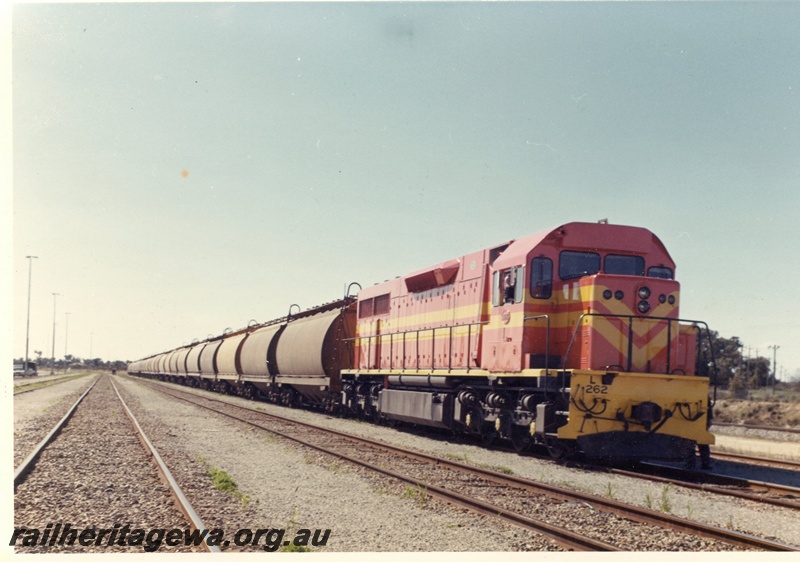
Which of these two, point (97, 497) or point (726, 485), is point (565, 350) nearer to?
point (726, 485)

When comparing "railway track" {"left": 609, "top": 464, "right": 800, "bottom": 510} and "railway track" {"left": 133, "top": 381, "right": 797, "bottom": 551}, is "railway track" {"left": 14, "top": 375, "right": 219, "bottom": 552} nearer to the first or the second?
"railway track" {"left": 133, "top": 381, "right": 797, "bottom": 551}

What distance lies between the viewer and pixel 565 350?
40.5 feet

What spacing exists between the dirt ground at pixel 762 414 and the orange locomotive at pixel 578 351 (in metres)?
17.5

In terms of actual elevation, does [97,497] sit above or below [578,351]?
below

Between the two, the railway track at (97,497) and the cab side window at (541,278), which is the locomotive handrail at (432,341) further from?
the railway track at (97,497)

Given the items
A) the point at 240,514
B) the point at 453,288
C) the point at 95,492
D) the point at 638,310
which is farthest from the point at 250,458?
the point at 638,310

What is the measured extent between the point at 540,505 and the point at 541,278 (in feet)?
16.4

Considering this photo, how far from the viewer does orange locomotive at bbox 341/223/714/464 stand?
11086mm

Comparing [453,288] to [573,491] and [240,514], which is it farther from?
[240,514]

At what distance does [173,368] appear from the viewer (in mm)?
60156

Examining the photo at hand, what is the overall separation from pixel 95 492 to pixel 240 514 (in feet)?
8.42

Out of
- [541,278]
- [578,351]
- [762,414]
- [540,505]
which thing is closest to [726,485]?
[578,351]

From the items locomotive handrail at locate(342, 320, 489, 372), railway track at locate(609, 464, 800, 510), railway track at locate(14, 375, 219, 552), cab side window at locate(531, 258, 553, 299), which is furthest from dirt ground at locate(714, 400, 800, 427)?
railway track at locate(14, 375, 219, 552)

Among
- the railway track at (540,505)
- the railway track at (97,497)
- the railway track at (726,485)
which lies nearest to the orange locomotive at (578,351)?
the railway track at (726,485)
